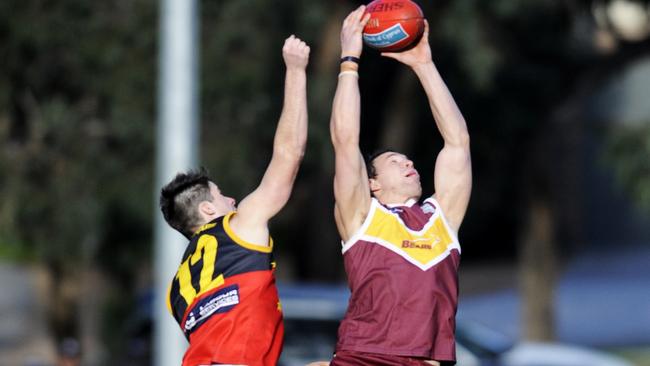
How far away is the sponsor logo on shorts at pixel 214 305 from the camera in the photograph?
19.0 ft

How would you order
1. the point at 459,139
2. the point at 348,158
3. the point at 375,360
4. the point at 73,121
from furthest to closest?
the point at 73,121 < the point at 459,139 < the point at 348,158 < the point at 375,360

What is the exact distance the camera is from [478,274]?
3284 centimetres

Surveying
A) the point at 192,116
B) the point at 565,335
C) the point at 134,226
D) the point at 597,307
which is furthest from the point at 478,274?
the point at 192,116

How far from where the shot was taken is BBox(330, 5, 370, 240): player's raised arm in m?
5.74

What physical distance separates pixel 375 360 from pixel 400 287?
34cm

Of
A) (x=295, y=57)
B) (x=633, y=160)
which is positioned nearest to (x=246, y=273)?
(x=295, y=57)

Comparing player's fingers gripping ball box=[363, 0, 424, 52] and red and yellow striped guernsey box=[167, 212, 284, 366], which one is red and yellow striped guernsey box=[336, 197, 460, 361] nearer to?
red and yellow striped guernsey box=[167, 212, 284, 366]

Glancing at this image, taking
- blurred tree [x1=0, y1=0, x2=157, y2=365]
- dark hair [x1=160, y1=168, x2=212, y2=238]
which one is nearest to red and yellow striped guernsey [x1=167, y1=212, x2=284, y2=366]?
dark hair [x1=160, y1=168, x2=212, y2=238]

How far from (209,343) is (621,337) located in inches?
862

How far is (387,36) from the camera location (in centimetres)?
604

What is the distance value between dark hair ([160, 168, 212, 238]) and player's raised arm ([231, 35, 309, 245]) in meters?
0.33

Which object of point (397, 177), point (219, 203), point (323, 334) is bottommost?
point (323, 334)

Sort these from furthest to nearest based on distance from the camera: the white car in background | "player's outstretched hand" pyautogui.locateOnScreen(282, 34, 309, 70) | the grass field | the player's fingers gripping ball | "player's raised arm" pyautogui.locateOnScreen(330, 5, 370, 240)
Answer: the grass field < the white car in background < the player's fingers gripping ball < "player's outstretched hand" pyautogui.locateOnScreen(282, 34, 309, 70) < "player's raised arm" pyautogui.locateOnScreen(330, 5, 370, 240)

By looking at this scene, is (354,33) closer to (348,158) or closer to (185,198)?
(348,158)
